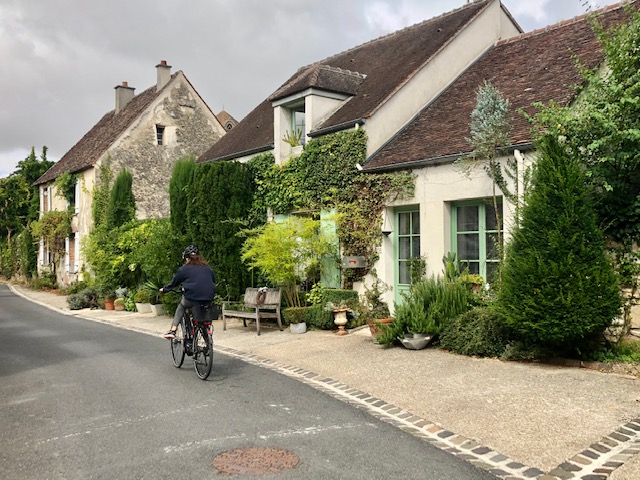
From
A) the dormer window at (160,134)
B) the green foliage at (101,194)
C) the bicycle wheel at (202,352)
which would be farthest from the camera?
the dormer window at (160,134)

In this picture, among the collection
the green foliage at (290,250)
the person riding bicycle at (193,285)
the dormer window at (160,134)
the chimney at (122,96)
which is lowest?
the person riding bicycle at (193,285)

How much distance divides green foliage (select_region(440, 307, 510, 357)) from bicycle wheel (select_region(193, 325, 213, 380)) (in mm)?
3663

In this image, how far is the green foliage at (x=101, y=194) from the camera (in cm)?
2444

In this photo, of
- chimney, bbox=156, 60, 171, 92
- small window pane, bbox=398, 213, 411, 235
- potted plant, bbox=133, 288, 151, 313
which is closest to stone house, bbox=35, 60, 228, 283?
chimney, bbox=156, 60, 171, 92

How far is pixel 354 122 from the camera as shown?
13.1 meters

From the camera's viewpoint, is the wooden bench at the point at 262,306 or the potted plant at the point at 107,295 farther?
the potted plant at the point at 107,295

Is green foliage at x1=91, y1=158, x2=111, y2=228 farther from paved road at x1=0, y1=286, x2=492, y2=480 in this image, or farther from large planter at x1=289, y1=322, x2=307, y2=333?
paved road at x1=0, y1=286, x2=492, y2=480

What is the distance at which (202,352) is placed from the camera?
7.77m

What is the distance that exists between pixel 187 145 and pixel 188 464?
77.0 ft

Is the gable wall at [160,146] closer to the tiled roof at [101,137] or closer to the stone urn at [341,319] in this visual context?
the tiled roof at [101,137]

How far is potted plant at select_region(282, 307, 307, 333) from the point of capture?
12.1m

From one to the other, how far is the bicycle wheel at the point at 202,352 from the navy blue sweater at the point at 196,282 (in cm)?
42

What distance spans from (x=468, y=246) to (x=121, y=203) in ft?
52.2

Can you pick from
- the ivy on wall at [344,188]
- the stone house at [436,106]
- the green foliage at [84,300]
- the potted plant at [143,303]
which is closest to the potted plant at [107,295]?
the green foliage at [84,300]
